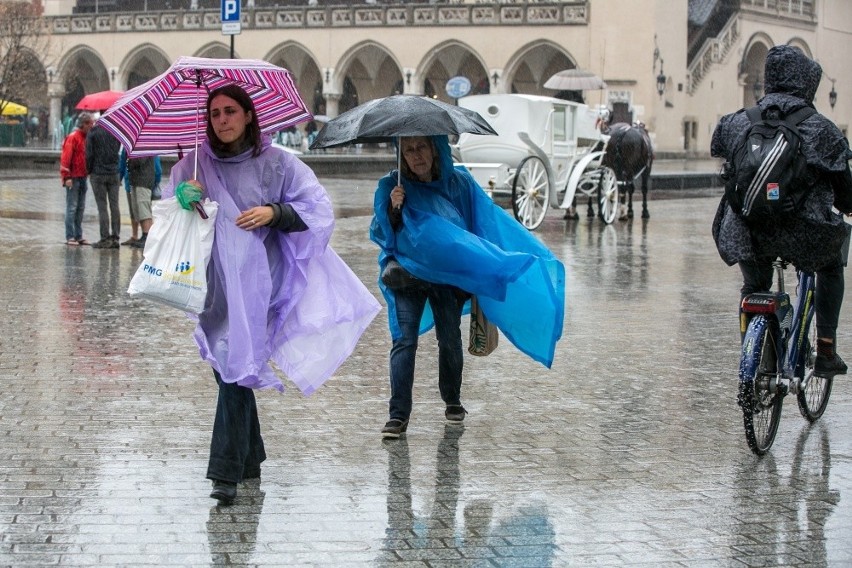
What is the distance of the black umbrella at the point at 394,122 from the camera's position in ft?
20.6

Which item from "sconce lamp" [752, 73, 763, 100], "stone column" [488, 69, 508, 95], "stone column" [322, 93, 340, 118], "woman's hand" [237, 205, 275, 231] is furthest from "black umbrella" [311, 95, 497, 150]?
"sconce lamp" [752, 73, 763, 100]

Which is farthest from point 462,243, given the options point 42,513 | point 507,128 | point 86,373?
point 507,128

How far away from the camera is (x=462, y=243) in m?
6.55

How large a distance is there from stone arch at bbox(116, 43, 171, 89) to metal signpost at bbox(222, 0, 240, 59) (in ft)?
130

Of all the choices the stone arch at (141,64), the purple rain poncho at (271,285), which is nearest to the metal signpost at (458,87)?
the stone arch at (141,64)

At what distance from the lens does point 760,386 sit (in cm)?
630

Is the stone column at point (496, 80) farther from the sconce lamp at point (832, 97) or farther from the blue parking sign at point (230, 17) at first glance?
the blue parking sign at point (230, 17)

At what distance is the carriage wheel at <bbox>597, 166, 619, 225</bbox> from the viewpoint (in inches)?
814

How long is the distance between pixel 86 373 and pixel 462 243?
111 inches

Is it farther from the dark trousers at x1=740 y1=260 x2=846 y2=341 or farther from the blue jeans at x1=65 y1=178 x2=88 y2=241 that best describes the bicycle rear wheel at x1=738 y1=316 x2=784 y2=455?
the blue jeans at x1=65 y1=178 x2=88 y2=241

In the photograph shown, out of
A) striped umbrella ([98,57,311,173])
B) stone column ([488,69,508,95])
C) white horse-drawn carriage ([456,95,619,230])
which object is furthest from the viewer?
stone column ([488,69,508,95])

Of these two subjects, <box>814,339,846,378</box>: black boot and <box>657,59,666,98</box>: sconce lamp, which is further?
<box>657,59,666,98</box>: sconce lamp

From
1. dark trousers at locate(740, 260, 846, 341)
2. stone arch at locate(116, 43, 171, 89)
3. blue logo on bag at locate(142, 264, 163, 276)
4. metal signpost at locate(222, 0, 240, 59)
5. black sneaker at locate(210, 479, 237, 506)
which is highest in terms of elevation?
stone arch at locate(116, 43, 171, 89)

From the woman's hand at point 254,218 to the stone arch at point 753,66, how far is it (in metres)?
53.3
